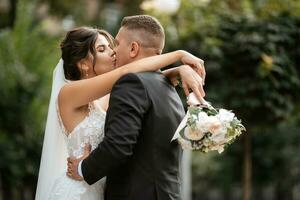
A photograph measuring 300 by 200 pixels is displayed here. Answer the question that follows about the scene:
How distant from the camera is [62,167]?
14.0 ft

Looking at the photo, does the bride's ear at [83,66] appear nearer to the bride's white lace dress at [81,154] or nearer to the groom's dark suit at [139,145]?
the bride's white lace dress at [81,154]

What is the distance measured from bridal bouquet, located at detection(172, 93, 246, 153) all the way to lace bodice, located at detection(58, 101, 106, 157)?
27.6 inches

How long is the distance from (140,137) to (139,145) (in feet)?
0.15

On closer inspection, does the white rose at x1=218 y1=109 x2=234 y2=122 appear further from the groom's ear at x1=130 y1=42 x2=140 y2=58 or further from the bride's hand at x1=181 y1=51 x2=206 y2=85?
the groom's ear at x1=130 y1=42 x2=140 y2=58

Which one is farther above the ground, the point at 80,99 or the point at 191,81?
the point at 191,81

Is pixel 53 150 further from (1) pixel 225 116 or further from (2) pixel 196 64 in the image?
(1) pixel 225 116

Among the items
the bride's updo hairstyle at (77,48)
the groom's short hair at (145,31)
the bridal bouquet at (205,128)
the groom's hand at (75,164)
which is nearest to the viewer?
the bridal bouquet at (205,128)

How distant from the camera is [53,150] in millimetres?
4262

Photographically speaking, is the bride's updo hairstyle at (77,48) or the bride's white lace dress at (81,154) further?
the bride's updo hairstyle at (77,48)

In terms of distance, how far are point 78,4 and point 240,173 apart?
5.71 m

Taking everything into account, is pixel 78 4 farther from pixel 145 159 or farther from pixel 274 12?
pixel 145 159

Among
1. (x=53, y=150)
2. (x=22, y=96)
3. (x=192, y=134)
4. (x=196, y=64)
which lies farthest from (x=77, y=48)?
(x=22, y=96)

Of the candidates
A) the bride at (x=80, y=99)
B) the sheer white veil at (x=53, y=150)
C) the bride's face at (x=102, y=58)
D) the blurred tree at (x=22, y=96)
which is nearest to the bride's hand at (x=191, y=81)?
the bride at (x=80, y=99)

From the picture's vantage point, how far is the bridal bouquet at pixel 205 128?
3.39 metres
